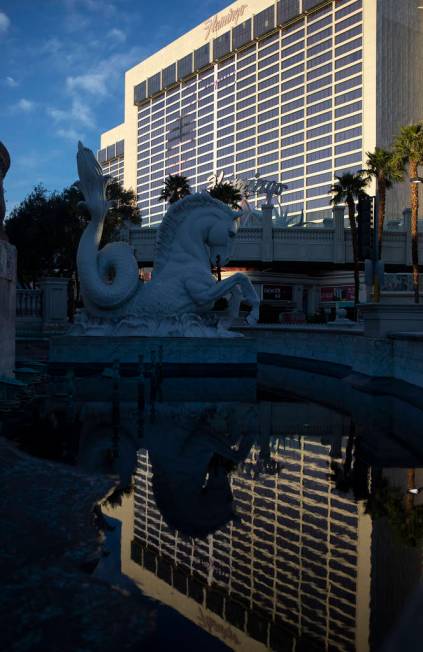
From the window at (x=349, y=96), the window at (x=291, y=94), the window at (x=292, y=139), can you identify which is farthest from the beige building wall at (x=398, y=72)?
the window at (x=292, y=139)

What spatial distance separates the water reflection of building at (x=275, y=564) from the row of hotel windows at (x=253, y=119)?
245ft

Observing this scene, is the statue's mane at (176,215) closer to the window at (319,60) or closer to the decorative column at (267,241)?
the decorative column at (267,241)

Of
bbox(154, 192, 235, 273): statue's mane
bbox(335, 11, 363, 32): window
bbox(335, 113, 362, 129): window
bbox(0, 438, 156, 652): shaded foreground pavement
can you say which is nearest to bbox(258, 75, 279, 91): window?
bbox(335, 11, 363, 32): window

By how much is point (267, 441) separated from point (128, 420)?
2244 mm

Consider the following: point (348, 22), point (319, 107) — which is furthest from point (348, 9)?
point (319, 107)

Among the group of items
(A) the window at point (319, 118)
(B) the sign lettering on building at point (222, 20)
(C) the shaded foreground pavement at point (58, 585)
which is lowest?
(C) the shaded foreground pavement at point (58, 585)

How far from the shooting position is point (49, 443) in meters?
7.12

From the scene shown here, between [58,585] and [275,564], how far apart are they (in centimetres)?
144

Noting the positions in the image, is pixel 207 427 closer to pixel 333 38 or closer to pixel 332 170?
pixel 332 170

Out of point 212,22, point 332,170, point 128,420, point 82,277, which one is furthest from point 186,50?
point 128,420

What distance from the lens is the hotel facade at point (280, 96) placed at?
238 ft

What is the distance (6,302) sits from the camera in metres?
9.06

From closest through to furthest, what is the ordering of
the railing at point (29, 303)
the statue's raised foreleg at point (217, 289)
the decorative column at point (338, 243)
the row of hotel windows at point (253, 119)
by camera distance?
the statue's raised foreleg at point (217, 289), the railing at point (29, 303), the decorative column at point (338, 243), the row of hotel windows at point (253, 119)

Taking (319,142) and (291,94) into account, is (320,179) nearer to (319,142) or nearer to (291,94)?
(319,142)
